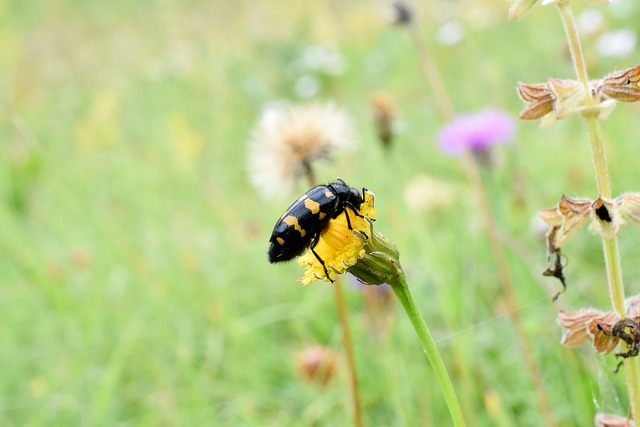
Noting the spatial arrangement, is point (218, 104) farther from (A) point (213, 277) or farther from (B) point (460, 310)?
(B) point (460, 310)

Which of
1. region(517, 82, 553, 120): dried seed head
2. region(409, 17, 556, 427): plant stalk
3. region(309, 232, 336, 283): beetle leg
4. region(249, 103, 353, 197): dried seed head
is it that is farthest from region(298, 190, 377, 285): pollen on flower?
region(249, 103, 353, 197): dried seed head

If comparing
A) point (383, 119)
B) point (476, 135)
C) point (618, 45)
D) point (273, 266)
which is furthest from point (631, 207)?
point (618, 45)

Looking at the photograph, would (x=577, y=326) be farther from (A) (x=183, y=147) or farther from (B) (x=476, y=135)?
(A) (x=183, y=147)

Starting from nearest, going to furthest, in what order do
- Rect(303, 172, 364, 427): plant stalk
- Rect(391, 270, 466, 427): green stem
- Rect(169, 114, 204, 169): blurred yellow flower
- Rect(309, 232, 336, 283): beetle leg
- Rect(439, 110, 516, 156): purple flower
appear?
Rect(391, 270, 466, 427): green stem
Rect(309, 232, 336, 283): beetle leg
Rect(303, 172, 364, 427): plant stalk
Rect(439, 110, 516, 156): purple flower
Rect(169, 114, 204, 169): blurred yellow flower

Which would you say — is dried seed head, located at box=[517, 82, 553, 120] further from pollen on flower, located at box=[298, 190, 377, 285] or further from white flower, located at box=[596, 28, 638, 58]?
white flower, located at box=[596, 28, 638, 58]

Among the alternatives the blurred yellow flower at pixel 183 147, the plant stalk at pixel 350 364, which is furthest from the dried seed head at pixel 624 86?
the blurred yellow flower at pixel 183 147

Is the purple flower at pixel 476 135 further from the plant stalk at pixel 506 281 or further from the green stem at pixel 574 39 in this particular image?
the green stem at pixel 574 39
